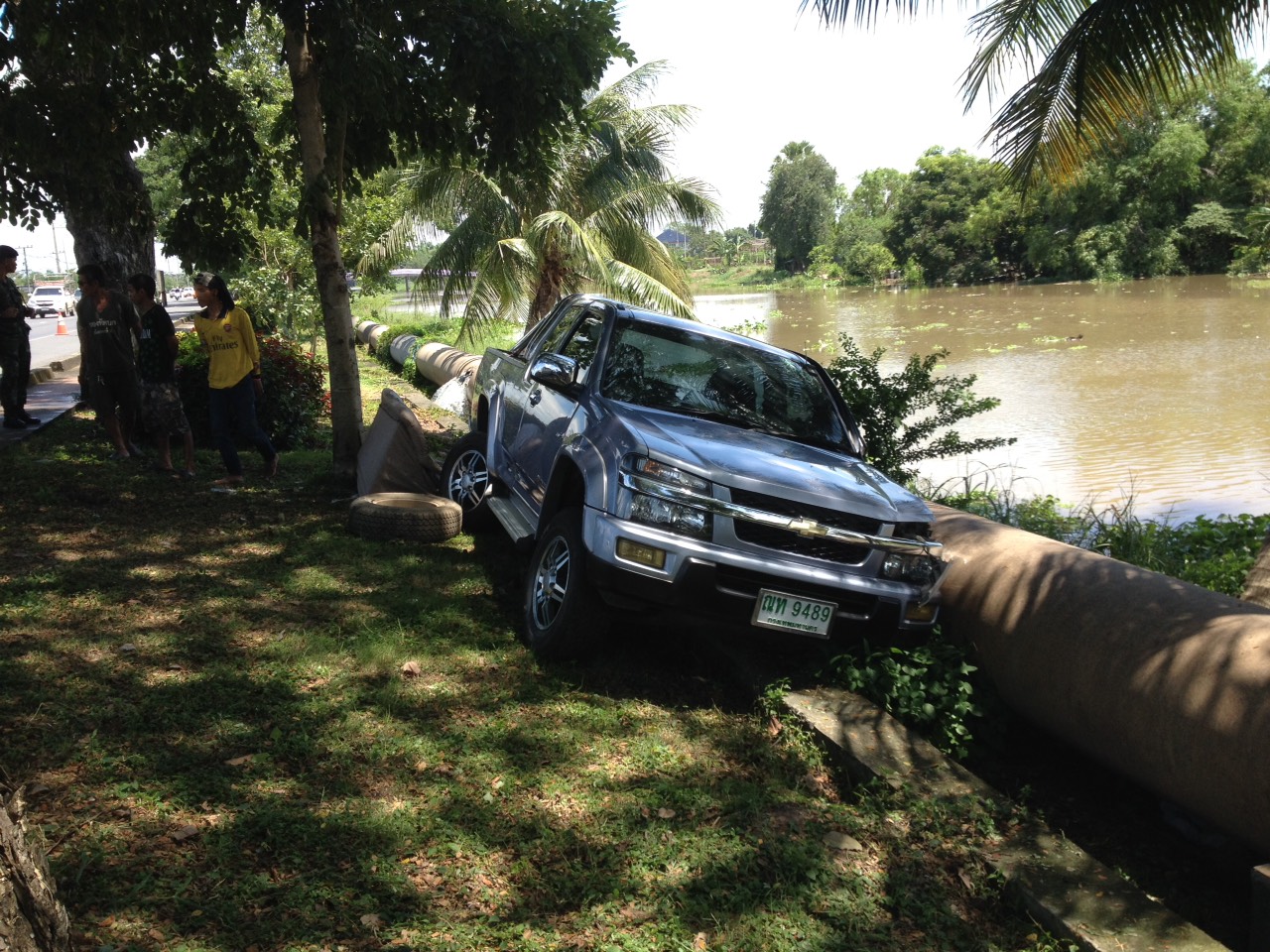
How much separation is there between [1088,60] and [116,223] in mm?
8752

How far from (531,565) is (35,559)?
322cm

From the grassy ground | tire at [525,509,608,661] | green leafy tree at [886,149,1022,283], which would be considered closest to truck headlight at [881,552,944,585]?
the grassy ground

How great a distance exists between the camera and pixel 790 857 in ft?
12.6

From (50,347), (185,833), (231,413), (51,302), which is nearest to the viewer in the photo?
(185,833)

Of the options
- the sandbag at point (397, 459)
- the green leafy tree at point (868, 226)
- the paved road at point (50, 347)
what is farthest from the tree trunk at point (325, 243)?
the green leafy tree at point (868, 226)

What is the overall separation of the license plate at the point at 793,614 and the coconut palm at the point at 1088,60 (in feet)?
15.4

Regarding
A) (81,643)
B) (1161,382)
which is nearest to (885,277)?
(1161,382)

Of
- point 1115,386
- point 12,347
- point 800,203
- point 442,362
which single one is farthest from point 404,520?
point 800,203

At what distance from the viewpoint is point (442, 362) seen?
57.0 ft

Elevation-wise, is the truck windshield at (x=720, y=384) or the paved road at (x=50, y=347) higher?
the truck windshield at (x=720, y=384)

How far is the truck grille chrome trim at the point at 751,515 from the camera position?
484cm

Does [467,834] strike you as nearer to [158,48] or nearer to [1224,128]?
[158,48]

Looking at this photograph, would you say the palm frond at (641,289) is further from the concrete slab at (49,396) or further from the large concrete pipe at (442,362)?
the concrete slab at (49,396)

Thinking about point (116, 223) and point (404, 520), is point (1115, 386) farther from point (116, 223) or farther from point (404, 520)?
point (116, 223)
